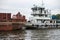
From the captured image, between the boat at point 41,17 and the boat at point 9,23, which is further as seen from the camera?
the boat at point 41,17

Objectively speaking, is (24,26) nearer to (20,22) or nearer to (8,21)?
(20,22)

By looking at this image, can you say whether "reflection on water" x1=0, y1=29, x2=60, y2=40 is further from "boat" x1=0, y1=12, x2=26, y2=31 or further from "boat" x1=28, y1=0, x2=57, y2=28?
"boat" x1=28, y1=0, x2=57, y2=28

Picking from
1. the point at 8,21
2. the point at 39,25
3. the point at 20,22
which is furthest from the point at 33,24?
the point at 8,21

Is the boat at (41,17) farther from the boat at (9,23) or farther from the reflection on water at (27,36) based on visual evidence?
the reflection on water at (27,36)

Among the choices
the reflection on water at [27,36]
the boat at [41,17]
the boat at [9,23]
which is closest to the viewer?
the reflection on water at [27,36]

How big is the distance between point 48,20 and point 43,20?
181cm

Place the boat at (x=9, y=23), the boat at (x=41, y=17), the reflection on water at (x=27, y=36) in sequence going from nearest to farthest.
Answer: the reflection on water at (x=27, y=36) → the boat at (x=9, y=23) → the boat at (x=41, y=17)

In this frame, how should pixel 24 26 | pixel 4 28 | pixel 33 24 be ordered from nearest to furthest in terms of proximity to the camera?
pixel 4 28, pixel 24 26, pixel 33 24

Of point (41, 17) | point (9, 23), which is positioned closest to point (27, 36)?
point (9, 23)

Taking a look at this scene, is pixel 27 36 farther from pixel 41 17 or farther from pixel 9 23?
pixel 41 17

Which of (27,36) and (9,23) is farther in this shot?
(9,23)

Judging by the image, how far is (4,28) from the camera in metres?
64.4

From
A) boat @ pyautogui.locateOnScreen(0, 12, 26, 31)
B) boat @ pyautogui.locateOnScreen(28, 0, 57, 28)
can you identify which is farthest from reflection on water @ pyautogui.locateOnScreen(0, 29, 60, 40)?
boat @ pyautogui.locateOnScreen(28, 0, 57, 28)

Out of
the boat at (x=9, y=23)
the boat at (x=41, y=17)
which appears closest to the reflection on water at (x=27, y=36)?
the boat at (x=9, y=23)
